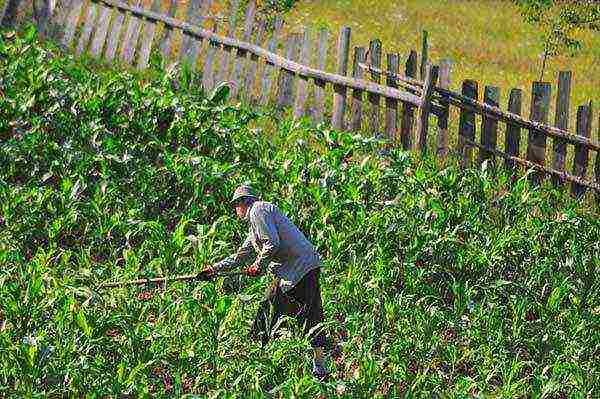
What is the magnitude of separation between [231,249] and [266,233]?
1936 millimetres

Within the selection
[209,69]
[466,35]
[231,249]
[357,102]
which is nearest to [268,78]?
[209,69]

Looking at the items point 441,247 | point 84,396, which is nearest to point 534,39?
point 441,247

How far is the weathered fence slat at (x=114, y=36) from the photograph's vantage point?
14109mm

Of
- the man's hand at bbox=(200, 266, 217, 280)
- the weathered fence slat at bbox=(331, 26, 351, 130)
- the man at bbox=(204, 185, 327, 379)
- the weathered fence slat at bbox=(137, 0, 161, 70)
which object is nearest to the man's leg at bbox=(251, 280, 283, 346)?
the man at bbox=(204, 185, 327, 379)

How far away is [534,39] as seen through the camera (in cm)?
1984

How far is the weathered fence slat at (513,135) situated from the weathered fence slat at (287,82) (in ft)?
9.07

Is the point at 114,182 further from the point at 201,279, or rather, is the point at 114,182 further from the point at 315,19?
the point at 315,19

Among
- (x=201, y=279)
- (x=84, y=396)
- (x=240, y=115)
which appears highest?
(x=240, y=115)

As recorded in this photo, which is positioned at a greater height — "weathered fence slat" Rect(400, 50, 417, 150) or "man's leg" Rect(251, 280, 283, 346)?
"weathered fence slat" Rect(400, 50, 417, 150)

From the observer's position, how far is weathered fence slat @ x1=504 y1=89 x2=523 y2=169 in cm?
1062

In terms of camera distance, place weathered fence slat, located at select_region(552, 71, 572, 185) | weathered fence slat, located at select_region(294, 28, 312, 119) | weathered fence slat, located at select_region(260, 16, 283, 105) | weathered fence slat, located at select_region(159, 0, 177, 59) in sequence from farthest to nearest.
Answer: weathered fence slat, located at select_region(159, 0, 177, 59), weathered fence slat, located at select_region(260, 16, 283, 105), weathered fence slat, located at select_region(294, 28, 312, 119), weathered fence slat, located at select_region(552, 71, 572, 185)

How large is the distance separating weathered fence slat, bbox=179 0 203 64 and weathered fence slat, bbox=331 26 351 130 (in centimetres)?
215

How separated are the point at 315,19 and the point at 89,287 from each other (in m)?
12.5

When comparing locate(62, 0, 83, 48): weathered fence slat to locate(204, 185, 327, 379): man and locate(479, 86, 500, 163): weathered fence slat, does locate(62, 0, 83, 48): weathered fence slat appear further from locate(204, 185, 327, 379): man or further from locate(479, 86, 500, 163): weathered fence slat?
locate(204, 185, 327, 379): man
